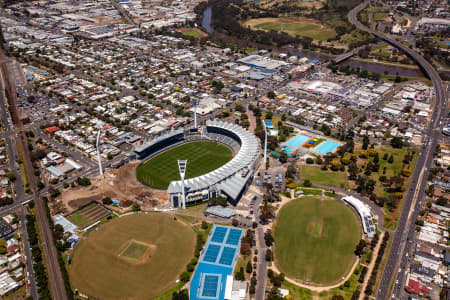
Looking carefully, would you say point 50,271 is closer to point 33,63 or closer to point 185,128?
point 185,128

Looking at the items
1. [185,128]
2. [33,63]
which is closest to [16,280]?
[185,128]

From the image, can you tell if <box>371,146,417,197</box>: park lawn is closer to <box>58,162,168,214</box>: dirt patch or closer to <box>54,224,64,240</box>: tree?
<box>58,162,168,214</box>: dirt patch

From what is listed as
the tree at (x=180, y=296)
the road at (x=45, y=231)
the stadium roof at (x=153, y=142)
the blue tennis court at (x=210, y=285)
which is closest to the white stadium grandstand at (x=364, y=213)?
the blue tennis court at (x=210, y=285)

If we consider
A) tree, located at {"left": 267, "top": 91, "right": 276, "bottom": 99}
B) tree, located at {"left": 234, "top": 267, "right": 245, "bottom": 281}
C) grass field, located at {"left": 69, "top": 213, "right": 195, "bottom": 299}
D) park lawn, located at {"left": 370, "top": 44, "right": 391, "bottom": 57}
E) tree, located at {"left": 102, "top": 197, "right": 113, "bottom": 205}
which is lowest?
grass field, located at {"left": 69, "top": 213, "right": 195, "bottom": 299}

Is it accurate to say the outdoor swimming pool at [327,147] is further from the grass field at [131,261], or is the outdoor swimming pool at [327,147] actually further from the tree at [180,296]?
the tree at [180,296]

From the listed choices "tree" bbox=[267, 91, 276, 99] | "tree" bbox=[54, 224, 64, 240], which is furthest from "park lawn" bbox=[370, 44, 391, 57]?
"tree" bbox=[54, 224, 64, 240]

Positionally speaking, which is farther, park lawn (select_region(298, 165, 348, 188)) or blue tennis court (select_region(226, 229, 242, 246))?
park lawn (select_region(298, 165, 348, 188))
